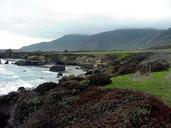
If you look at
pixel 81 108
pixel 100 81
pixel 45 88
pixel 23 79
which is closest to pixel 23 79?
pixel 23 79

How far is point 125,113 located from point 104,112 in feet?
6.82

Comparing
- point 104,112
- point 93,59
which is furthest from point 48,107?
point 93,59

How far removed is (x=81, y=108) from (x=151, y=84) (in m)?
7.86

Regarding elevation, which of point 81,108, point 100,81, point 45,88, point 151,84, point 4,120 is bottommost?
point 4,120

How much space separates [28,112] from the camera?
88.2 ft

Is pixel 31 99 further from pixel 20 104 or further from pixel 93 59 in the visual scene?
pixel 93 59

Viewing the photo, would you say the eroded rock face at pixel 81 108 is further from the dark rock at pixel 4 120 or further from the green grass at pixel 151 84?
the green grass at pixel 151 84

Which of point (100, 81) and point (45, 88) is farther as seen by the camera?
point (45, 88)

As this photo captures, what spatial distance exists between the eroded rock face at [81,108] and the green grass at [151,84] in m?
2.01

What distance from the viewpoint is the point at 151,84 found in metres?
29.2

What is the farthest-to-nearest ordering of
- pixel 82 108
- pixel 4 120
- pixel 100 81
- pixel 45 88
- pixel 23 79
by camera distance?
pixel 23 79
pixel 45 88
pixel 100 81
pixel 4 120
pixel 82 108

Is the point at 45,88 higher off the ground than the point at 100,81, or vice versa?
the point at 100,81

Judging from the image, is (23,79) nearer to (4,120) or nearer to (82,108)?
(4,120)

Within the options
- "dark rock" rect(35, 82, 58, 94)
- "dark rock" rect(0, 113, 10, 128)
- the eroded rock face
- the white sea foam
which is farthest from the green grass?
the white sea foam
